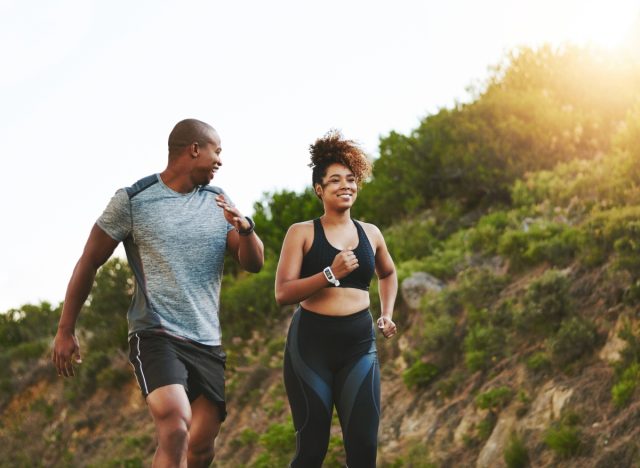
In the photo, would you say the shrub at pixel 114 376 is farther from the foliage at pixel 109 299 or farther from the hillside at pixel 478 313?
the foliage at pixel 109 299

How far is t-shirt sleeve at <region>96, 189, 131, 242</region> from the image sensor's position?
4984 mm

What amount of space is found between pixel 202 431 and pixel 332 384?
78cm

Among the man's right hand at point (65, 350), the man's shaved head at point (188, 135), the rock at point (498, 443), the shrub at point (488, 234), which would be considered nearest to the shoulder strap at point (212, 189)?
the man's shaved head at point (188, 135)

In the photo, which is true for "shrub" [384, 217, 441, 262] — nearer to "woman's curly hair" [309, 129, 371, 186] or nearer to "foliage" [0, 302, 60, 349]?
"woman's curly hair" [309, 129, 371, 186]

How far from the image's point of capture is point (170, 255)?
16.2 ft

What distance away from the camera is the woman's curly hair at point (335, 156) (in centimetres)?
536

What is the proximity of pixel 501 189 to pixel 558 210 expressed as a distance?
3.39 meters

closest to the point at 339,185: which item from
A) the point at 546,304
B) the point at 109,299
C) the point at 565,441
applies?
the point at 565,441

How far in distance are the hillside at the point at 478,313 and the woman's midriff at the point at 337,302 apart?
313 centimetres

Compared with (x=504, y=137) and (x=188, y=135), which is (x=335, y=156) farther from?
(x=504, y=137)

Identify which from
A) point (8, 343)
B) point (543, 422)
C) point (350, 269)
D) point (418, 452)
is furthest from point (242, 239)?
point (8, 343)

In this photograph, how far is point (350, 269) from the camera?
193 inches

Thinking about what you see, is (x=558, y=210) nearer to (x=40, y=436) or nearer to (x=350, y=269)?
(x=350, y=269)

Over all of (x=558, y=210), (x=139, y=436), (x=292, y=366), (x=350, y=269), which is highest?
(x=558, y=210)
